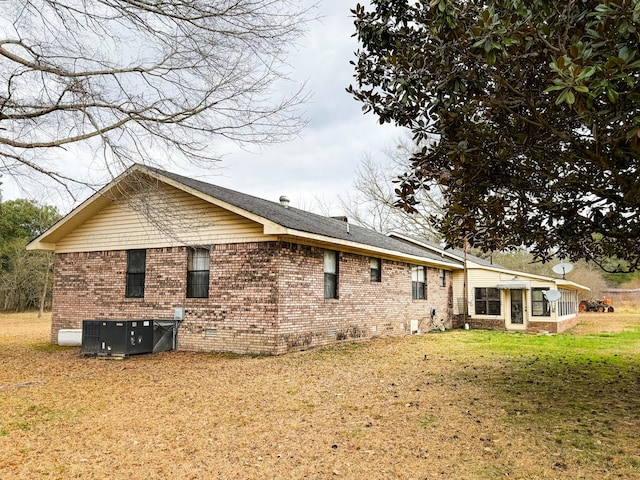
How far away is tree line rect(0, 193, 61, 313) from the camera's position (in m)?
29.4

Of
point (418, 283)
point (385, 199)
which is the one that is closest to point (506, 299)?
point (418, 283)

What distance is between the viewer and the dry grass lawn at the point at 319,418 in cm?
444

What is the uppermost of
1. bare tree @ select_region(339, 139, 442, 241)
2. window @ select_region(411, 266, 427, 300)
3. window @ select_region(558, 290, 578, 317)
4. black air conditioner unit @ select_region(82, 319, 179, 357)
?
bare tree @ select_region(339, 139, 442, 241)

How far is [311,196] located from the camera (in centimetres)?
3859

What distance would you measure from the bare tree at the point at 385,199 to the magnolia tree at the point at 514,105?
74.7 ft

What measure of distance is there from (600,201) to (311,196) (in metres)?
32.4

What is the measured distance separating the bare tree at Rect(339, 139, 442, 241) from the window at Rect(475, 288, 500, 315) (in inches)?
372

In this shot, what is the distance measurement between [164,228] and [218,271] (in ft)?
8.72

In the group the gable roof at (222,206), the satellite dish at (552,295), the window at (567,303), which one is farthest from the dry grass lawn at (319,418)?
the window at (567,303)

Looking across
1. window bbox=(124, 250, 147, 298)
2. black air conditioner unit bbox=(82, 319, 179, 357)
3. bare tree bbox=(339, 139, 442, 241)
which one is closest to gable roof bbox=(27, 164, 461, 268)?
window bbox=(124, 250, 147, 298)

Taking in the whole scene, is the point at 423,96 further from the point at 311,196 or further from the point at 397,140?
the point at 311,196

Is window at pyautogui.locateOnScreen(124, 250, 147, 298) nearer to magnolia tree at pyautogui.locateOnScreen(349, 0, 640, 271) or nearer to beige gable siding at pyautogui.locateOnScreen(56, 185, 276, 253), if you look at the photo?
beige gable siding at pyautogui.locateOnScreen(56, 185, 276, 253)

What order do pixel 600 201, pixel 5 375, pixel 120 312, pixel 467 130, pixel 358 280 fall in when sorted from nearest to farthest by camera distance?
pixel 467 130
pixel 600 201
pixel 5 375
pixel 120 312
pixel 358 280

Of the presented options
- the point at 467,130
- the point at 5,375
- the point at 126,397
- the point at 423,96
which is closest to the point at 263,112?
the point at 423,96
